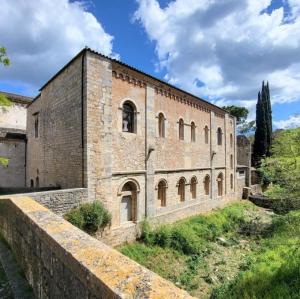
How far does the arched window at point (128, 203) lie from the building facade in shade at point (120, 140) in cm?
5

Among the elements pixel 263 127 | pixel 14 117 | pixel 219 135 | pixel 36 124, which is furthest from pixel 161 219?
pixel 263 127

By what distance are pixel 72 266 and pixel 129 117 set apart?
9526mm

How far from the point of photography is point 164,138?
1366 cm

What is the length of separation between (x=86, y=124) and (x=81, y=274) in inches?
298

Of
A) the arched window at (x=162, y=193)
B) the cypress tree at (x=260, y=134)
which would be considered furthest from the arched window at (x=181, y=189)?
the cypress tree at (x=260, y=134)

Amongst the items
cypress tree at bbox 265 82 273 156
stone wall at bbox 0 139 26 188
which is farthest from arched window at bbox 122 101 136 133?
cypress tree at bbox 265 82 273 156

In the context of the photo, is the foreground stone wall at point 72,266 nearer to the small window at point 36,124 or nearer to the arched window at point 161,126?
the arched window at point 161,126

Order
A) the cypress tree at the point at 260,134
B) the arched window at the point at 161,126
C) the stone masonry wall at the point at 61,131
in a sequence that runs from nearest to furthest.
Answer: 1. the stone masonry wall at the point at 61,131
2. the arched window at the point at 161,126
3. the cypress tree at the point at 260,134

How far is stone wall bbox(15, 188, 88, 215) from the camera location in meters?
8.03

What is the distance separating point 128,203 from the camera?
1151cm

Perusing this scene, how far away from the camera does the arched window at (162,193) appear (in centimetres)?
1366

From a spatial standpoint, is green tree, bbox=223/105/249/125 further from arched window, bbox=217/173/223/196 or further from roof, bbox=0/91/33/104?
roof, bbox=0/91/33/104

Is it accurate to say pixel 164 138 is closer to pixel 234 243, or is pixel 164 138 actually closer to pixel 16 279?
pixel 234 243

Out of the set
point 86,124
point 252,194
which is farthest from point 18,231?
point 252,194
